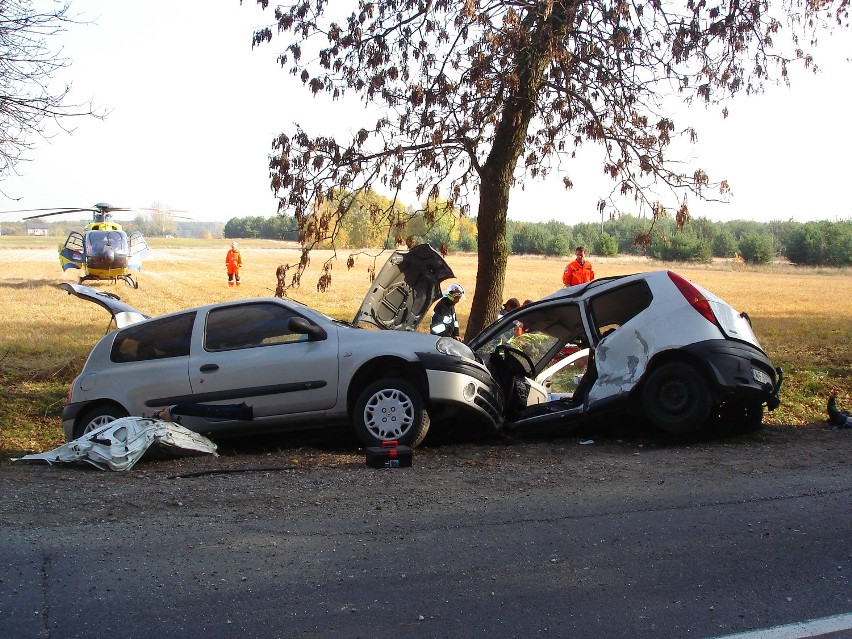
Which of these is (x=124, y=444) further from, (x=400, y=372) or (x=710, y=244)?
(x=710, y=244)

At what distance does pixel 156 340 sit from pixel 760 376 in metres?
5.36

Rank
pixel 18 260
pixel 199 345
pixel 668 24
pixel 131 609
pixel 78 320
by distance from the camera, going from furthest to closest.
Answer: pixel 18 260
pixel 78 320
pixel 668 24
pixel 199 345
pixel 131 609

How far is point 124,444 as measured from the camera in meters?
7.09

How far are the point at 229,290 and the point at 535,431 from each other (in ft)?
87.3

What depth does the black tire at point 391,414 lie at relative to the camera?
7.52 meters

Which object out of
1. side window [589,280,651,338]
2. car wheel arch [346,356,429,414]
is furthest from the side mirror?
side window [589,280,651,338]

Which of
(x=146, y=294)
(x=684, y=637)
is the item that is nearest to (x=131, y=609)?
(x=684, y=637)

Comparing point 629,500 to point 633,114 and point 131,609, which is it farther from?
point 633,114

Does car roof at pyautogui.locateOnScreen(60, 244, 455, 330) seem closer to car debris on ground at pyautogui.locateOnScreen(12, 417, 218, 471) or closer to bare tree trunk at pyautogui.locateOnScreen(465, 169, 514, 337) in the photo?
bare tree trunk at pyautogui.locateOnScreen(465, 169, 514, 337)

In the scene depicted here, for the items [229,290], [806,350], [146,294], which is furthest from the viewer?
[229,290]

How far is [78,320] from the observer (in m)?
21.1

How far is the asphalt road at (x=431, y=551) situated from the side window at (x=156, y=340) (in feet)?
5.29

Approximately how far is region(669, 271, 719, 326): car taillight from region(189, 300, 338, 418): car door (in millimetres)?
3084

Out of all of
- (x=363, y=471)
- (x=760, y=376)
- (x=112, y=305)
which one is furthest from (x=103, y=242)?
(x=760, y=376)
